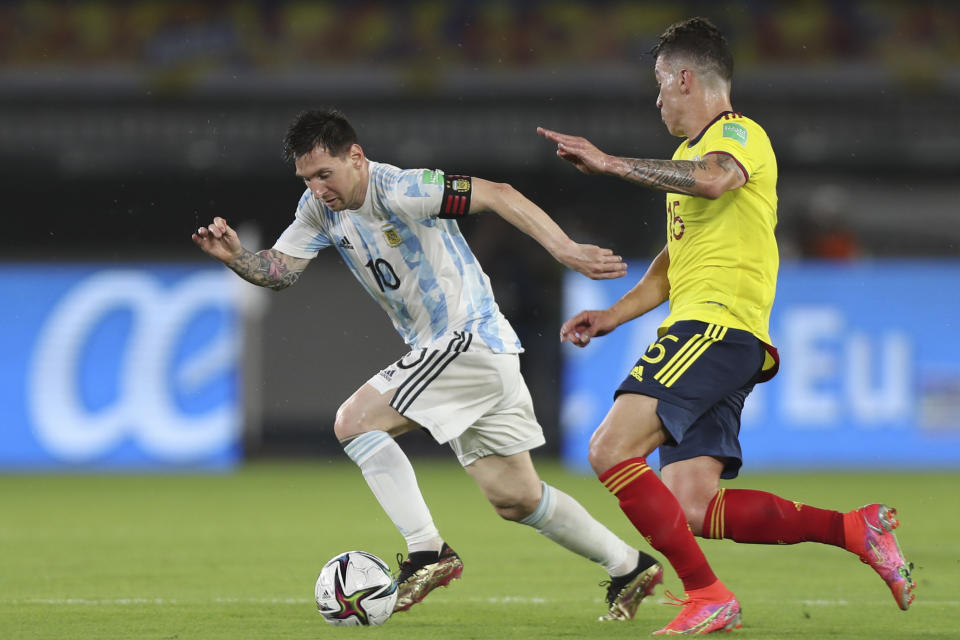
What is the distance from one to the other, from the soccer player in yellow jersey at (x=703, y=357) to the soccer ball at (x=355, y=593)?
90 centimetres

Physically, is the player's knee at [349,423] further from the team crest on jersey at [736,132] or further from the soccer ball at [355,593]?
the team crest on jersey at [736,132]

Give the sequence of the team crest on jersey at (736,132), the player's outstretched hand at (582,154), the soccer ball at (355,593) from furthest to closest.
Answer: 1. the soccer ball at (355,593)
2. the team crest on jersey at (736,132)
3. the player's outstretched hand at (582,154)

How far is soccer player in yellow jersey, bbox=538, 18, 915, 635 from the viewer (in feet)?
15.1

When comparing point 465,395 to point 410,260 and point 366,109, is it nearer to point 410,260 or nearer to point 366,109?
point 410,260

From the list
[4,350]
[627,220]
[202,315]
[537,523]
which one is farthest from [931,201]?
[537,523]

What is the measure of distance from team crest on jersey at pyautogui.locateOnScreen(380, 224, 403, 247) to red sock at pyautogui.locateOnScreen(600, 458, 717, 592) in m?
1.22

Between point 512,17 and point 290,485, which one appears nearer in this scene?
point 290,485

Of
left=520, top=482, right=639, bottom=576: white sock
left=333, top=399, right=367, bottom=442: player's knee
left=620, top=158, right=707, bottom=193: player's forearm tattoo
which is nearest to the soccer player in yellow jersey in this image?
left=620, top=158, right=707, bottom=193: player's forearm tattoo

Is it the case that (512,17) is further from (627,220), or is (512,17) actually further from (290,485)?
(290,485)

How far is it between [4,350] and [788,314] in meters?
6.25

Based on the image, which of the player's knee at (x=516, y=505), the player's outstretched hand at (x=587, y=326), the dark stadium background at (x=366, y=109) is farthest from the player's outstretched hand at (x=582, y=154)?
the dark stadium background at (x=366, y=109)

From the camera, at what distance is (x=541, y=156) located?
1673 cm

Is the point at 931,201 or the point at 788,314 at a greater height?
the point at 931,201

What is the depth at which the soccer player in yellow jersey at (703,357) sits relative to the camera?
4.60m
